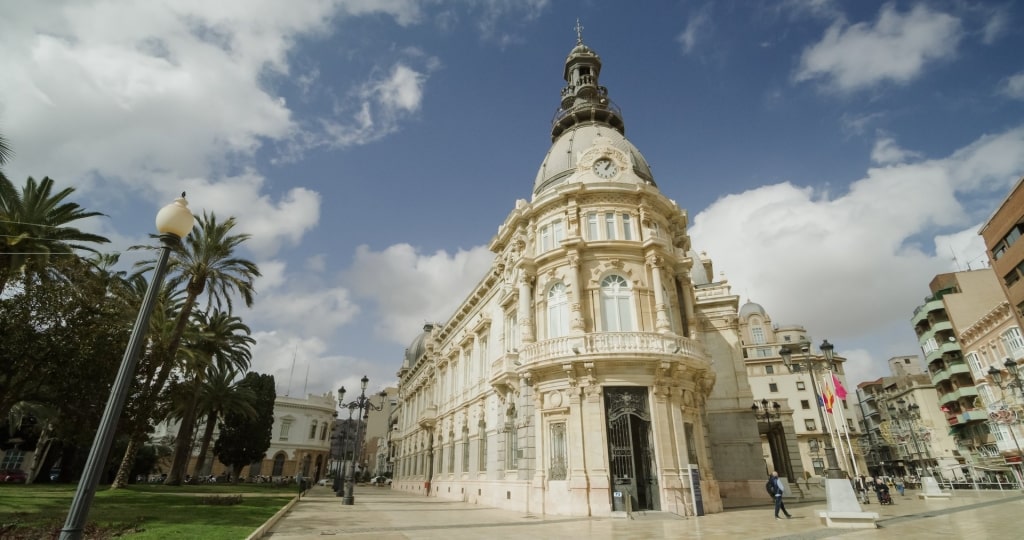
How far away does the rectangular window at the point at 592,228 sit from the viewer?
76.3 ft

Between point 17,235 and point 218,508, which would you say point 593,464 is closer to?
point 218,508

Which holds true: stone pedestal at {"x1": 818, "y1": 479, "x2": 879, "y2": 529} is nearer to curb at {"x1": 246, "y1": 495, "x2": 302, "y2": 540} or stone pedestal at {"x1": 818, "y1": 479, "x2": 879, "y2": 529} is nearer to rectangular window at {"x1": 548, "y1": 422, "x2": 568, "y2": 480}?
rectangular window at {"x1": 548, "y1": 422, "x2": 568, "y2": 480}

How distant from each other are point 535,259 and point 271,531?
49.2 feet

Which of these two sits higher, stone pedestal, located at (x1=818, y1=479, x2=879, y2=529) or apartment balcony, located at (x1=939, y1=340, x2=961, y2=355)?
apartment balcony, located at (x1=939, y1=340, x2=961, y2=355)

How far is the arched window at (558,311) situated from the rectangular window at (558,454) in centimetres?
413

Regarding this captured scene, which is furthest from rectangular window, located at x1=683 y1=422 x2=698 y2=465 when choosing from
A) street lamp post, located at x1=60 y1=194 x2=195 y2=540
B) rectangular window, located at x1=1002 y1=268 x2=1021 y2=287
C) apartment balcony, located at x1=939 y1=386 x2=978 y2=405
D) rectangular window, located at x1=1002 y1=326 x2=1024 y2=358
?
apartment balcony, located at x1=939 y1=386 x2=978 y2=405

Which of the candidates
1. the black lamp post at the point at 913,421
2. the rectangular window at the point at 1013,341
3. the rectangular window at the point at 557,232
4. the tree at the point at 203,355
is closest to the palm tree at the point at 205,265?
the tree at the point at 203,355

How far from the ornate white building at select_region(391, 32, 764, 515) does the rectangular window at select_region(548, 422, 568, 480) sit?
59mm

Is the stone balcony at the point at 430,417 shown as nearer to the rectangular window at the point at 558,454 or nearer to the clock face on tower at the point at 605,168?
the rectangular window at the point at 558,454

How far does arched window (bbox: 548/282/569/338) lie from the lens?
22.4 m

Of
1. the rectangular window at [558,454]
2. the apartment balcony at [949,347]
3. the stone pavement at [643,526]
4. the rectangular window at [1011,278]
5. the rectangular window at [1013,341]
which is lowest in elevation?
the stone pavement at [643,526]

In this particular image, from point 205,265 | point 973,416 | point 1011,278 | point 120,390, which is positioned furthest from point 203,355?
point 973,416

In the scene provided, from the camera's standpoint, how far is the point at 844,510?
14.8 meters

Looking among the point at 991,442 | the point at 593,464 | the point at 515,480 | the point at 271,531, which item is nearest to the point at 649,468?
the point at 593,464
